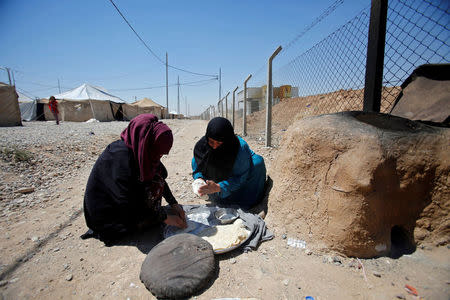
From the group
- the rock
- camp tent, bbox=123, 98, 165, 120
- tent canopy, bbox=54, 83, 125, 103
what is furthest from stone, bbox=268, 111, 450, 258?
camp tent, bbox=123, 98, 165, 120

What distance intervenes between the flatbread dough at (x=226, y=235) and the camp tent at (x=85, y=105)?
20.4 metres

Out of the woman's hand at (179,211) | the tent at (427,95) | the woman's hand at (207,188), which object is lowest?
the woman's hand at (179,211)

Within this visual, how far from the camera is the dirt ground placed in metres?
1.52

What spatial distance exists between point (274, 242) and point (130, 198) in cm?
136

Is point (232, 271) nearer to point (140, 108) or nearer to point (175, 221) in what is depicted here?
point (175, 221)

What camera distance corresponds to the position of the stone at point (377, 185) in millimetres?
1701

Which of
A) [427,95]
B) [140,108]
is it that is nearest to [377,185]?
[427,95]

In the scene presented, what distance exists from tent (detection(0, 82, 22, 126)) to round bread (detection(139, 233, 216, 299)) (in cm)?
1449

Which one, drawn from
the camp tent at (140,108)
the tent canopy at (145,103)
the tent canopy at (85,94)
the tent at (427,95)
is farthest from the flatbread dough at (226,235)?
the tent canopy at (145,103)

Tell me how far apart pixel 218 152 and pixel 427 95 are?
2142 mm

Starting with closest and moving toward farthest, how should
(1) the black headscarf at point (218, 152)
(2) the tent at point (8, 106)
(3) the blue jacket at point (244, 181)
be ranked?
1. (1) the black headscarf at point (218, 152)
2. (3) the blue jacket at point (244, 181)
3. (2) the tent at point (8, 106)

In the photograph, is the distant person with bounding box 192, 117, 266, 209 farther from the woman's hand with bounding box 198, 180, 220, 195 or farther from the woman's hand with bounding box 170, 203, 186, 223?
the woman's hand with bounding box 170, 203, 186, 223

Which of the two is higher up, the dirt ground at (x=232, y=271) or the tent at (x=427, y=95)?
the tent at (x=427, y=95)

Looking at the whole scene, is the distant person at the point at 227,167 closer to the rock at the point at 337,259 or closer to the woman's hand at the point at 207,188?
the woman's hand at the point at 207,188
